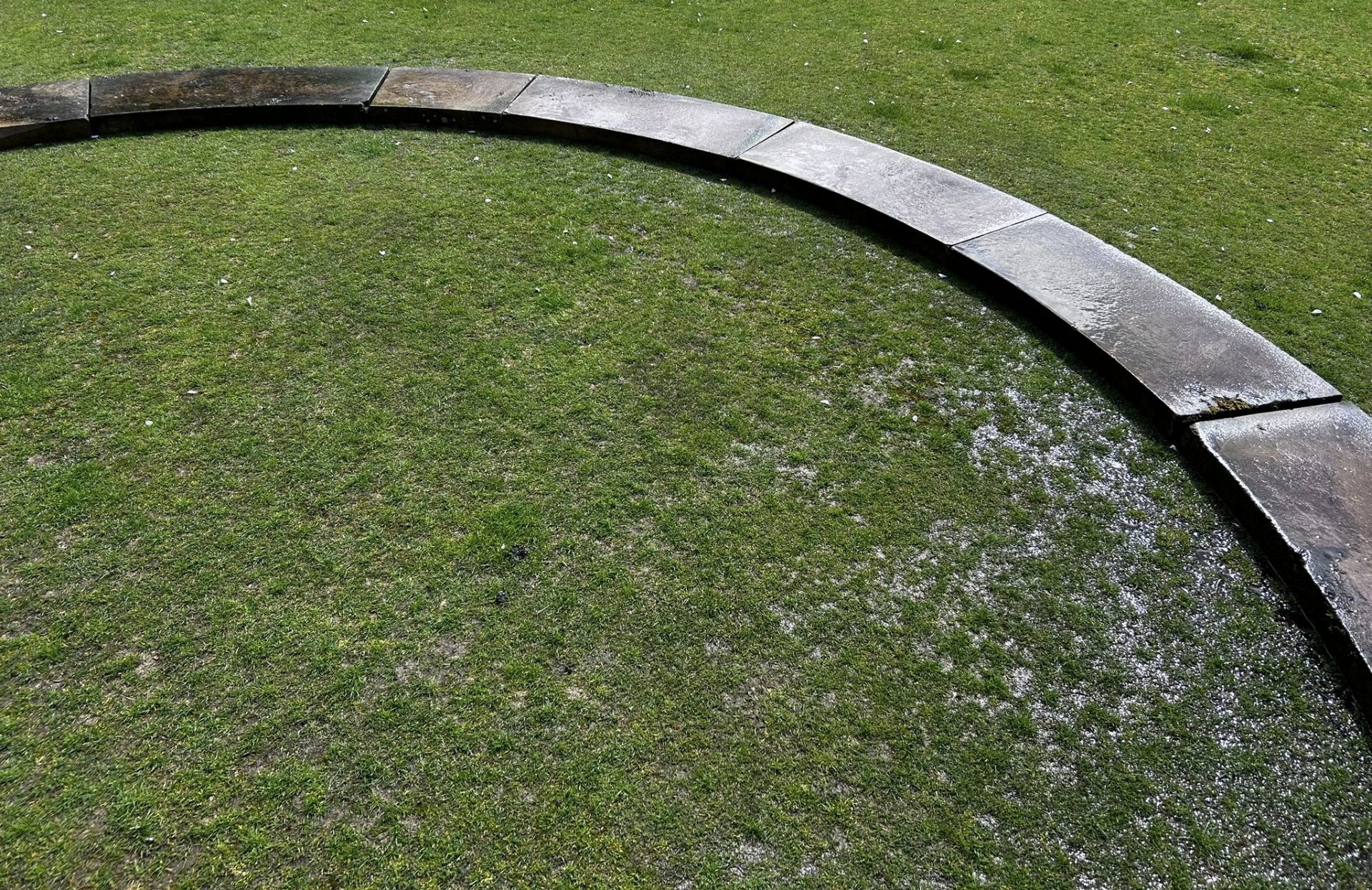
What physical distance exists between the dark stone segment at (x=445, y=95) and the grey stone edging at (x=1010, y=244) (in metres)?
0.01

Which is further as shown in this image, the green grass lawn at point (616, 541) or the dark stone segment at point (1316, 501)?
the dark stone segment at point (1316, 501)

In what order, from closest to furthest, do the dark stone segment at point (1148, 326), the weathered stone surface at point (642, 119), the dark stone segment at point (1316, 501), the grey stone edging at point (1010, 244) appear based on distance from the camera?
the dark stone segment at point (1316, 501), the grey stone edging at point (1010, 244), the dark stone segment at point (1148, 326), the weathered stone surface at point (642, 119)

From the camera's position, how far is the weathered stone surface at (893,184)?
435 cm

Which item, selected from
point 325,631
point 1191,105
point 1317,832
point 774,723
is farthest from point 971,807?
point 1191,105

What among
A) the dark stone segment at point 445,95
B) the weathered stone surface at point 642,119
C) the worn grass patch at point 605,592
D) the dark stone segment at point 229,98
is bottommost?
the worn grass patch at point 605,592

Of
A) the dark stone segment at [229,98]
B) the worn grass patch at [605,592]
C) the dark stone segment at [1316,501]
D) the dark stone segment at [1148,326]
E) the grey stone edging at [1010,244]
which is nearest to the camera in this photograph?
the worn grass patch at [605,592]

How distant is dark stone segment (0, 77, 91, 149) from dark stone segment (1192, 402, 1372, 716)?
19.6ft

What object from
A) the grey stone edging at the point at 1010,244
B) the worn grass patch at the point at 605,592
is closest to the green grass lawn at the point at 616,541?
the worn grass patch at the point at 605,592

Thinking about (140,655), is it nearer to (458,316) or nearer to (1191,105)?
(458,316)

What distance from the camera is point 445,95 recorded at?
5.41m

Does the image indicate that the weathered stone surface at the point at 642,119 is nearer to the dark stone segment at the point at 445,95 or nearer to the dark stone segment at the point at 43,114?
the dark stone segment at the point at 445,95

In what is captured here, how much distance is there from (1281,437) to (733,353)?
2.01m

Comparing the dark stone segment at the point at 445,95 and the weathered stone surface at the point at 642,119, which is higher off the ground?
the weathered stone surface at the point at 642,119

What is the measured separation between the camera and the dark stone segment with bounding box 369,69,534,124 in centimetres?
527
